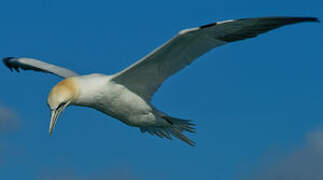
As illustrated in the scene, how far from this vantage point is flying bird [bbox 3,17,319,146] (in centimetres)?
962

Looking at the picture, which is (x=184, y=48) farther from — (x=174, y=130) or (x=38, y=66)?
(x=38, y=66)

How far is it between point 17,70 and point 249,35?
631 centimetres

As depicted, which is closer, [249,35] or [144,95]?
[249,35]

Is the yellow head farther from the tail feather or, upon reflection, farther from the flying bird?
the tail feather

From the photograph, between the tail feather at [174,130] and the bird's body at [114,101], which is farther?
the tail feather at [174,130]

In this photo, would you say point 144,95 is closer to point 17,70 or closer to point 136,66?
point 136,66

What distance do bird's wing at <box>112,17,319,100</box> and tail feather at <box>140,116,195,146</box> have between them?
1.15 meters

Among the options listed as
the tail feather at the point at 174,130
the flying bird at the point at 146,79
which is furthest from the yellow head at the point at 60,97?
the tail feather at the point at 174,130

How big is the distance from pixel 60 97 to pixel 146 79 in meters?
1.54

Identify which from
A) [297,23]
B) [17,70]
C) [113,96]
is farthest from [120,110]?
[17,70]

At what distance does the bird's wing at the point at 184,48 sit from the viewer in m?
9.47

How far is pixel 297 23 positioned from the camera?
9.07 meters

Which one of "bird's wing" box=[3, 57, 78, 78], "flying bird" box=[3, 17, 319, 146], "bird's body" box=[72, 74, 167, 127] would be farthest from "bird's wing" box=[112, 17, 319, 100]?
"bird's wing" box=[3, 57, 78, 78]

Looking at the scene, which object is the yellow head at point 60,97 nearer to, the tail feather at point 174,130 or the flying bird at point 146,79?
the flying bird at point 146,79
